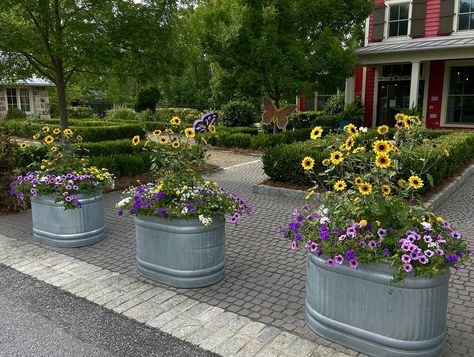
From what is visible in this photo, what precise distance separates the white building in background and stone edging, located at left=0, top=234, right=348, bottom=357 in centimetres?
2643

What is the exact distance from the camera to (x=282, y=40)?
535 inches

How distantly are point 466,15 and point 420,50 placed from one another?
295cm

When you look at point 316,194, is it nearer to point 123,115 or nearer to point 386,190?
point 386,190

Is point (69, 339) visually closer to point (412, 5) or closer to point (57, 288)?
point (57, 288)

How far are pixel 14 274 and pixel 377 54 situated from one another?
15.8 meters

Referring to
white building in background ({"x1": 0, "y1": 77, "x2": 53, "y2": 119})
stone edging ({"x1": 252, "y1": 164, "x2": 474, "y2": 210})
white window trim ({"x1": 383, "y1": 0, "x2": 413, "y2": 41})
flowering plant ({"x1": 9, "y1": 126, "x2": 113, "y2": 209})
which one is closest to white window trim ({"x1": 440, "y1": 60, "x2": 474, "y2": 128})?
white window trim ({"x1": 383, "y1": 0, "x2": 413, "y2": 41})

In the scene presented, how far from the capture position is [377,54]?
56.7 ft

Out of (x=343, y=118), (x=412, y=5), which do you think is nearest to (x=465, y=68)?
(x=412, y=5)

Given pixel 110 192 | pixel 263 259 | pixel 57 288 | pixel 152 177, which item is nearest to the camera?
pixel 57 288

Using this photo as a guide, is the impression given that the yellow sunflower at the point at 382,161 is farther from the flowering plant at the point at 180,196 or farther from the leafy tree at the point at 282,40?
the leafy tree at the point at 282,40

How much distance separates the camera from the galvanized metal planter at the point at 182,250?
169 inches

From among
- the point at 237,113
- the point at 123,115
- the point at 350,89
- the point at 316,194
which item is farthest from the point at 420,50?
the point at 123,115

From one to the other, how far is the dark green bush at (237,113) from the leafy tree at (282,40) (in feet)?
17.1

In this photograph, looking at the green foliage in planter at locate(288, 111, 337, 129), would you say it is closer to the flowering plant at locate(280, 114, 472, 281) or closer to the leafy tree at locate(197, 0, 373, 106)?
the leafy tree at locate(197, 0, 373, 106)
